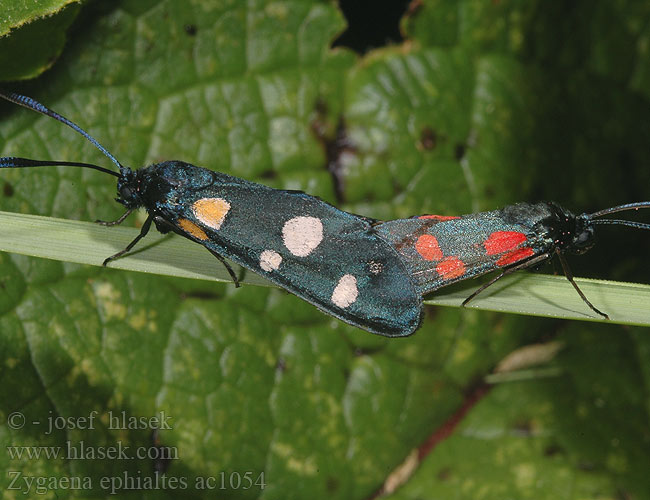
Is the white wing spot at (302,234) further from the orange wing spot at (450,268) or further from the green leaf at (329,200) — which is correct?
the orange wing spot at (450,268)

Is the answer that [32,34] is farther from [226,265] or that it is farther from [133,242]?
[226,265]

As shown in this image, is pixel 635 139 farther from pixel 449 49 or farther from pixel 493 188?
pixel 449 49

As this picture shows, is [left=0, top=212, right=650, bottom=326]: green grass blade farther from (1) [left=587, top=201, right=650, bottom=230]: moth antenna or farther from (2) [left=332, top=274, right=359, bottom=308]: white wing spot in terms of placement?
(1) [left=587, top=201, right=650, bottom=230]: moth antenna

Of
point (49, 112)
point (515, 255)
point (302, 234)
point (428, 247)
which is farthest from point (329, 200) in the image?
point (49, 112)

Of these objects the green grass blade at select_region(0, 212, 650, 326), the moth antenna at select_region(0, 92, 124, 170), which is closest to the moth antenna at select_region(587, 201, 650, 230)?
the green grass blade at select_region(0, 212, 650, 326)

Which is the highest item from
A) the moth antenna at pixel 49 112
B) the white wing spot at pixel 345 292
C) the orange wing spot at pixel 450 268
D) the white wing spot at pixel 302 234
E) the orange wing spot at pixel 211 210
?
the moth antenna at pixel 49 112

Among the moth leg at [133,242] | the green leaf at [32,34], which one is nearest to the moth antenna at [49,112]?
the green leaf at [32,34]
